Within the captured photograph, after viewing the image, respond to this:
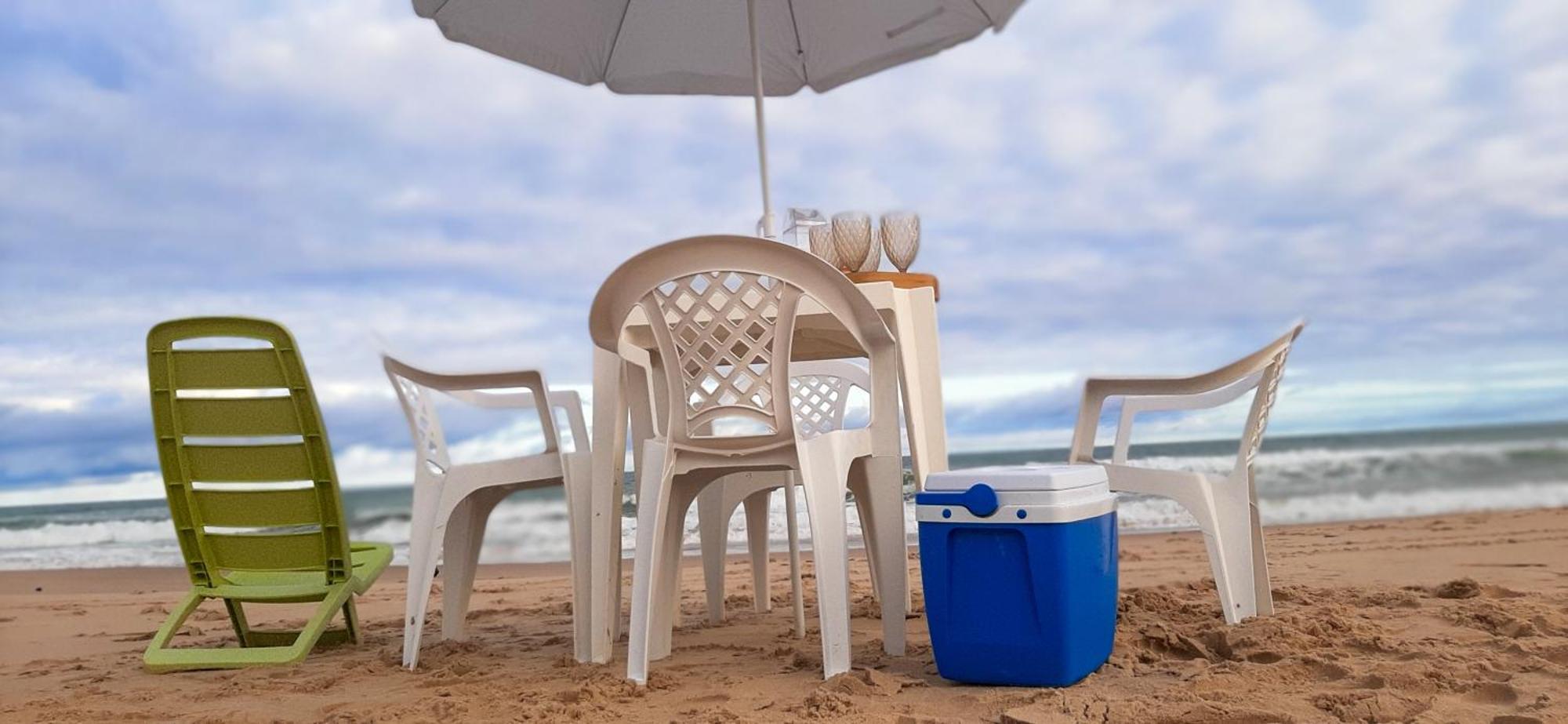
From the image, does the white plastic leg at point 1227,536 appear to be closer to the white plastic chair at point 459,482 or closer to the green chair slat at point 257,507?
the white plastic chair at point 459,482

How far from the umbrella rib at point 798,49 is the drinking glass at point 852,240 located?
1.46 m

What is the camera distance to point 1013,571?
2385mm

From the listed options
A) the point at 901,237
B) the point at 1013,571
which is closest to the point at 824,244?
the point at 901,237

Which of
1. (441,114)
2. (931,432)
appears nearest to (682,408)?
(931,432)

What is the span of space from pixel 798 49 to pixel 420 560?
2579 millimetres

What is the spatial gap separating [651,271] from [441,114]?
9.14m

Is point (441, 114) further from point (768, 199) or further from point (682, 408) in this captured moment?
point (682, 408)

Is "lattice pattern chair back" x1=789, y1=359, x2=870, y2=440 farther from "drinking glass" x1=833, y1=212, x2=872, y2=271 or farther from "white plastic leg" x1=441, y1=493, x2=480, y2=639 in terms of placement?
"white plastic leg" x1=441, y1=493, x2=480, y2=639

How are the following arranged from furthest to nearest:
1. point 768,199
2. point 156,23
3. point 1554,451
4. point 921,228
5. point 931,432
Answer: point 1554,451, point 156,23, point 768,199, point 921,228, point 931,432

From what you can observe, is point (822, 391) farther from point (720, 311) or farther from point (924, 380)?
point (720, 311)

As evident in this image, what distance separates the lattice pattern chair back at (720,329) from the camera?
8.16 feet

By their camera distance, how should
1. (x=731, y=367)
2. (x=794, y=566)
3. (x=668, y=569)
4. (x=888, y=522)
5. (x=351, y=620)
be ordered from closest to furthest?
(x=731, y=367)
(x=888, y=522)
(x=668, y=569)
(x=794, y=566)
(x=351, y=620)

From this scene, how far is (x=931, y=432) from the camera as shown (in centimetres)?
315

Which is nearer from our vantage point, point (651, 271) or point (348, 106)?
point (651, 271)
